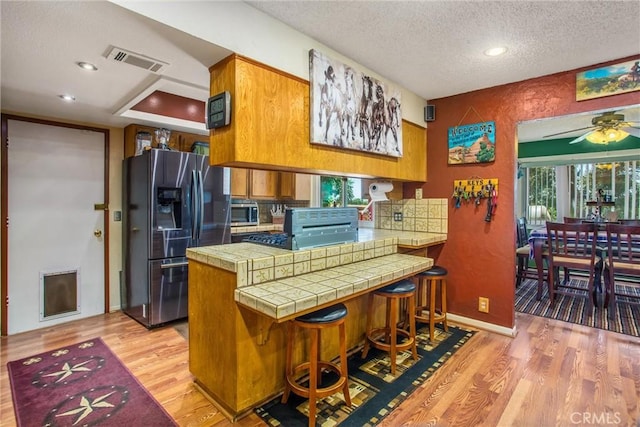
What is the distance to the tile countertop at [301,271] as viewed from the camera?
1630 millimetres

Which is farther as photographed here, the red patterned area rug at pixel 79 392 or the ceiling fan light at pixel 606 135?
the ceiling fan light at pixel 606 135

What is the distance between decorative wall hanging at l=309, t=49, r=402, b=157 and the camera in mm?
2188

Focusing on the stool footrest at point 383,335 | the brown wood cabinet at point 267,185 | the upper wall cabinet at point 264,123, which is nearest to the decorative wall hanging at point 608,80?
the upper wall cabinet at point 264,123

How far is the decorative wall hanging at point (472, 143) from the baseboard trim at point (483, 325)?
1.60 m

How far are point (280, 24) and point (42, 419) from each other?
2.75m

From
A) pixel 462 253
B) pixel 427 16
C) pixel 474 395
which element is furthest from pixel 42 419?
pixel 462 253

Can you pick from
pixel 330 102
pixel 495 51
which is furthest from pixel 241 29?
pixel 495 51

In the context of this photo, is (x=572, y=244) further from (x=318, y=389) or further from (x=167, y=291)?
(x=167, y=291)

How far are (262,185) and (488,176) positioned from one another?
2.83 metres

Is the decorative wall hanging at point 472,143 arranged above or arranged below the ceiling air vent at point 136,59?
below

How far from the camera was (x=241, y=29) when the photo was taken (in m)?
1.78

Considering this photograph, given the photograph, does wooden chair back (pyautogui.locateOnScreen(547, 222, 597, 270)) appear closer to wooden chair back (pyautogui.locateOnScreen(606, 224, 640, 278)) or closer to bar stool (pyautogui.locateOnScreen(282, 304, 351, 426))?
wooden chair back (pyautogui.locateOnScreen(606, 224, 640, 278))

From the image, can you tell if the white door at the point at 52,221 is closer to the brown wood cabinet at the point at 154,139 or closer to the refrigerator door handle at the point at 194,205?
the brown wood cabinet at the point at 154,139

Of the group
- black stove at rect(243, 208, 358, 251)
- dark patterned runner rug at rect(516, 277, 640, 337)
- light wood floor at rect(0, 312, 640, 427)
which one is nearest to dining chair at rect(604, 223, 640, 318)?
dark patterned runner rug at rect(516, 277, 640, 337)
